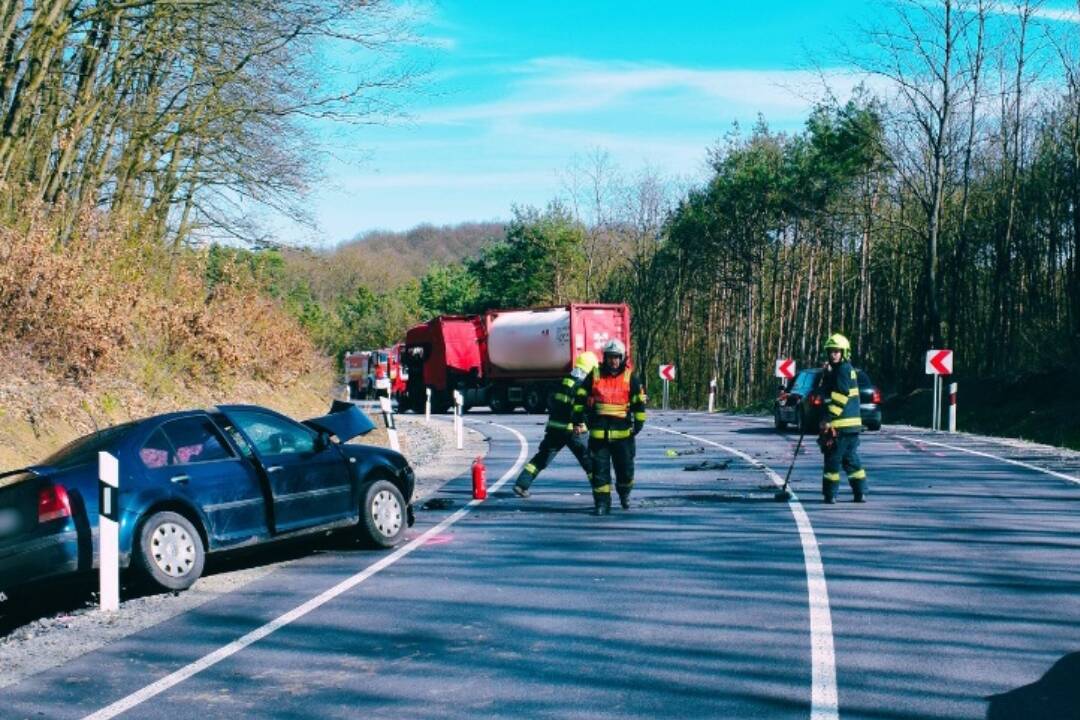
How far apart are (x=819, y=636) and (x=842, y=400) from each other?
24.1ft

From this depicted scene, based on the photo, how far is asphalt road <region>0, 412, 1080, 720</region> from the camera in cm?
611

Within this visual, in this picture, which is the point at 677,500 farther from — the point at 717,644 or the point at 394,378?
the point at 394,378

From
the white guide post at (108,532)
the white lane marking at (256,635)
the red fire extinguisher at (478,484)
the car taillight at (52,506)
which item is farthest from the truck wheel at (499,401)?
the car taillight at (52,506)

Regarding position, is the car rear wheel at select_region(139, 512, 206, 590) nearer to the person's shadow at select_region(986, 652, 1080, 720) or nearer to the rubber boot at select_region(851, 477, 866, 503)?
the person's shadow at select_region(986, 652, 1080, 720)

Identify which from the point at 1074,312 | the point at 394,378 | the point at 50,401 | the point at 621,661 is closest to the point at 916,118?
the point at 1074,312

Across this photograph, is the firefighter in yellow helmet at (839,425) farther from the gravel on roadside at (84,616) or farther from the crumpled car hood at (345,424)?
the gravel on roadside at (84,616)

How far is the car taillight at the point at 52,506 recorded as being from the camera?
28.8 feet

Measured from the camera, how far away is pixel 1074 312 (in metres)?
37.4

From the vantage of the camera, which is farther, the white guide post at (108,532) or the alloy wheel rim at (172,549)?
the alloy wheel rim at (172,549)

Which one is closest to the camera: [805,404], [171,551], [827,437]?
[171,551]

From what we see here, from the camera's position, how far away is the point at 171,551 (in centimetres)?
951

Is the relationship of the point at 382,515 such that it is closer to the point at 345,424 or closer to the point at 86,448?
the point at 345,424

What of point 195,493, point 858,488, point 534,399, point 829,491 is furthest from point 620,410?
point 534,399

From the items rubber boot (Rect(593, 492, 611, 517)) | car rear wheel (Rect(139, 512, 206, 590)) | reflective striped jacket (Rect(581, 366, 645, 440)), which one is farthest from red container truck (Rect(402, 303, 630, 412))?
car rear wheel (Rect(139, 512, 206, 590))
